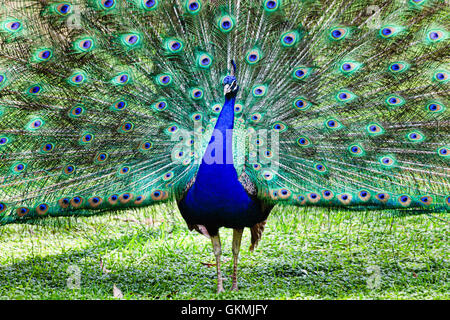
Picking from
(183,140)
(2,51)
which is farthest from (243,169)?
(2,51)

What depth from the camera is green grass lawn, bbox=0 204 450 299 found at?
14.6ft

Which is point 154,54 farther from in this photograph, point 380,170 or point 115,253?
point 115,253

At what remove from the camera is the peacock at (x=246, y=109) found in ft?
13.4

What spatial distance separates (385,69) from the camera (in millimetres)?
4211

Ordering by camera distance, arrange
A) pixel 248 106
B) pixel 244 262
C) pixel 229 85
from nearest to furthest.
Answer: pixel 229 85 → pixel 248 106 → pixel 244 262

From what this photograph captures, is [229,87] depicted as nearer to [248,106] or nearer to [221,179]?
[248,106]

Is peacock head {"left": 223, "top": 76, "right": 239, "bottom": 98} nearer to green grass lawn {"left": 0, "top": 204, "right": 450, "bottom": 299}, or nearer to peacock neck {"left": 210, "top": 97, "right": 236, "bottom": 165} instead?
peacock neck {"left": 210, "top": 97, "right": 236, "bottom": 165}

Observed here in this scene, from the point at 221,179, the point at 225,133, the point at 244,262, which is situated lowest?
the point at 244,262

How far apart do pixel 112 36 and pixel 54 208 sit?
1444 millimetres

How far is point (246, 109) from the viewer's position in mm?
4316

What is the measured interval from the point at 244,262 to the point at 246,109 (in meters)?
1.93

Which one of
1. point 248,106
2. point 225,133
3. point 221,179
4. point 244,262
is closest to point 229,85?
point 225,133

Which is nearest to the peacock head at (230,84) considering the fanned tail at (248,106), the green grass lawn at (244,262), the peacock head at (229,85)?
the peacock head at (229,85)

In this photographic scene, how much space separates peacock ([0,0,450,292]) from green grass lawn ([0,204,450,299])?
0.91 feet
